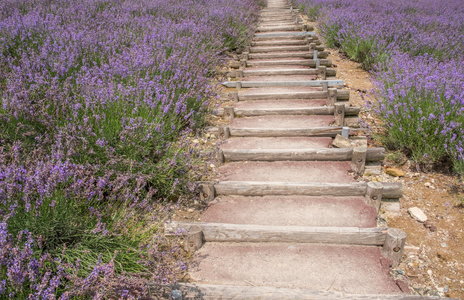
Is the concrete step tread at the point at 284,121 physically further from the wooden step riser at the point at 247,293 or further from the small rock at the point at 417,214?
the wooden step riser at the point at 247,293

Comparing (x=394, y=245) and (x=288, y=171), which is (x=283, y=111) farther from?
(x=394, y=245)

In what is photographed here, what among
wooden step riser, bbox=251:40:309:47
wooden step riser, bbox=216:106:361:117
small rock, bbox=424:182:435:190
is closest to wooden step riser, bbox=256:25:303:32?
wooden step riser, bbox=251:40:309:47

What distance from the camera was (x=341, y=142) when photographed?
4.17 metres

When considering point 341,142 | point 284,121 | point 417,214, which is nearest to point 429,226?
point 417,214

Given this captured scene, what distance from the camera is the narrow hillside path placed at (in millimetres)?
2498

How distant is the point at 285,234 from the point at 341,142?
6.05ft

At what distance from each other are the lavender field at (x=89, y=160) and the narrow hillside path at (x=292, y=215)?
1.33 feet

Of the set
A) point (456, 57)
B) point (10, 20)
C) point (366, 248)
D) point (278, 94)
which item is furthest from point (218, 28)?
point (366, 248)

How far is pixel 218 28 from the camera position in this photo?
749 centimetres

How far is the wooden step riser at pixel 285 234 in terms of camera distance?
2768 millimetres

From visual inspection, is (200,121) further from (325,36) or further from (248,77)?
(325,36)

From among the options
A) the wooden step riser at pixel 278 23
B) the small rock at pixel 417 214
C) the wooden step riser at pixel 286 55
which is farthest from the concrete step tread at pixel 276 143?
the wooden step riser at pixel 278 23

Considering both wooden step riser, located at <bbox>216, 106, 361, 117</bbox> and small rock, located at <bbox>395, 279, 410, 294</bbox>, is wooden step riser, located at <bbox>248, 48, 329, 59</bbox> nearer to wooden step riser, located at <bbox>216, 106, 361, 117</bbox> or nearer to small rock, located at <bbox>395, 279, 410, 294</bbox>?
wooden step riser, located at <bbox>216, 106, 361, 117</bbox>

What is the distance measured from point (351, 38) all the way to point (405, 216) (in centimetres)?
556
